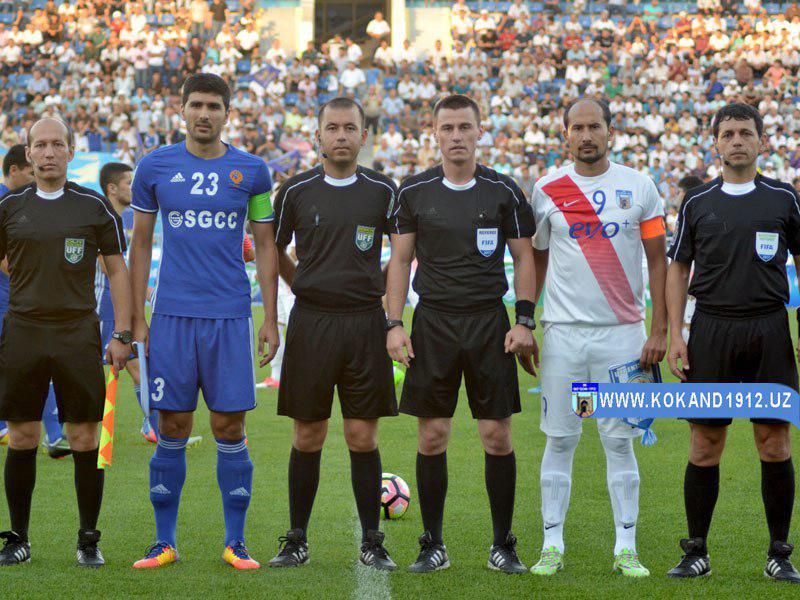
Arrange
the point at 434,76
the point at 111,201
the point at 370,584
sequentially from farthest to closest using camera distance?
the point at 434,76 → the point at 111,201 → the point at 370,584

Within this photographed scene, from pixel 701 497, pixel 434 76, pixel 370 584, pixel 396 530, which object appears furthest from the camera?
pixel 434 76

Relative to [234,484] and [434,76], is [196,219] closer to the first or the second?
[234,484]

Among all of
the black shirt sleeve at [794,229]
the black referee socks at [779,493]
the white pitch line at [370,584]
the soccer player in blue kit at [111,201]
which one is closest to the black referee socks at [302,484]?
the white pitch line at [370,584]

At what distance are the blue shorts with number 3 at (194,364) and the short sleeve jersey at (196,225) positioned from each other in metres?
0.07

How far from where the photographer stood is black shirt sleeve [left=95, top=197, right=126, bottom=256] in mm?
5660

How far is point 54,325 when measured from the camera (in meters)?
5.57

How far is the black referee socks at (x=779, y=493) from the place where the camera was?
5438mm

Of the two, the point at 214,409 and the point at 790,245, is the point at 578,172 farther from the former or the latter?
the point at 214,409

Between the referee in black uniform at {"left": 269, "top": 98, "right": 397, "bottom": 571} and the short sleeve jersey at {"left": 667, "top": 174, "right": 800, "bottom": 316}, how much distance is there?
5.21ft

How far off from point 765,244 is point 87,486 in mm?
3551

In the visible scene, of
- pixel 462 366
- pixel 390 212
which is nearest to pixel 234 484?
pixel 462 366

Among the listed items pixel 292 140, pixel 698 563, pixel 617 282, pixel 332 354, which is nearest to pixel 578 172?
pixel 617 282

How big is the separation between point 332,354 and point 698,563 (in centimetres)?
206

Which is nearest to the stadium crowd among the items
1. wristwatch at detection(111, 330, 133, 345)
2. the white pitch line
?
wristwatch at detection(111, 330, 133, 345)
